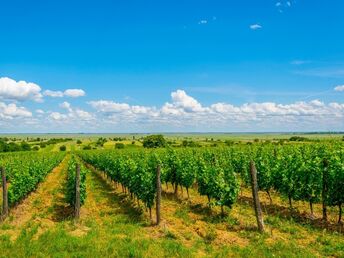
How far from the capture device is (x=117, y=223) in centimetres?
1579

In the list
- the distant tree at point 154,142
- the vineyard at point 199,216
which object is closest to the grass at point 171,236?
the vineyard at point 199,216

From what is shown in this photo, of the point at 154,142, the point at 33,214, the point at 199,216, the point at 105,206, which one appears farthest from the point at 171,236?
the point at 154,142

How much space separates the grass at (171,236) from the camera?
11438mm

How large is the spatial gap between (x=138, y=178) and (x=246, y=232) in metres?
7.57

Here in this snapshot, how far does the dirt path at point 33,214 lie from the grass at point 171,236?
0.07m

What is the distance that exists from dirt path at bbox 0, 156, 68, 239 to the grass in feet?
0.22

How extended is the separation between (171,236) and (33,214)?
30.3ft

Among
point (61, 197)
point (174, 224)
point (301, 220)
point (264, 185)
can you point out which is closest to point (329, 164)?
point (301, 220)

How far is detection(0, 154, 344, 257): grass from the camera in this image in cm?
1144

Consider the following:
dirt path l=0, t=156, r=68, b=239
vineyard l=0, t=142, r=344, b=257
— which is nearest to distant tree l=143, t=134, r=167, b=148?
dirt path l=0, t=156, r=68, b=239

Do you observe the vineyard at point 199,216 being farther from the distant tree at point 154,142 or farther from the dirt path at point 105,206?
the distant tree at point 154,142

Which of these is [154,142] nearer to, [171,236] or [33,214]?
[33,214]

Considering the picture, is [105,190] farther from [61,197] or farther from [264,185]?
[264,185]

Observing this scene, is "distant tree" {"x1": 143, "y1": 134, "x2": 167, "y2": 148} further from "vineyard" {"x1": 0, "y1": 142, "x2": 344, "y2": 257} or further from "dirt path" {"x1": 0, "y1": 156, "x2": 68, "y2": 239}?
"vineyard" {"x1": 0, "y1": 142, "x2": 344, "y2": 257}
